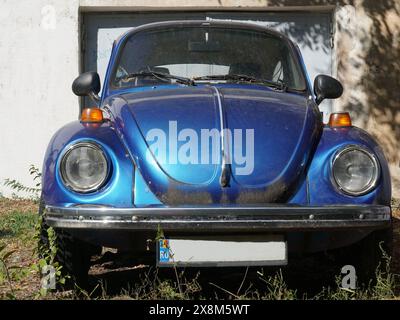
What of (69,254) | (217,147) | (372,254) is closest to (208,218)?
(217,147)

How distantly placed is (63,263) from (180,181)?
0.78 meters

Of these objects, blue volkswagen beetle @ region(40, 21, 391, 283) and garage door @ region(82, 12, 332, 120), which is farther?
garage door @ region(82, 12, 332, 120)

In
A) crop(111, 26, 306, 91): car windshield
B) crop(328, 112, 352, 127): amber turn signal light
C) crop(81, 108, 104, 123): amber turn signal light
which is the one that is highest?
crop(111, 26, 306, 91): car windshield

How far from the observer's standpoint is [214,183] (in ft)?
12.1

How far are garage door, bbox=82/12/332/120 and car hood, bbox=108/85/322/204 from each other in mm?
5052

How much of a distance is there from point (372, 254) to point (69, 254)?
165cm

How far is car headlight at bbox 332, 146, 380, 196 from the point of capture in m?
3.71

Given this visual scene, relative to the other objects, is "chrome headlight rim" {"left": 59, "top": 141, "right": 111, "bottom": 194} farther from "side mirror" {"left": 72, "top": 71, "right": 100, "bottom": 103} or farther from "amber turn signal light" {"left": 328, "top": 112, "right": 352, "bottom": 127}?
"amber turn signal light" {"left": 328, "top": 112, "right": 352, "bottom": 127}

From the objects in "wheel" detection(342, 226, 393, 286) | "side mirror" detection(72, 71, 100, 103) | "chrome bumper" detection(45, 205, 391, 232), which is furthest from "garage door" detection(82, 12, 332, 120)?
"chrome bumper" detection(45, 205, 391, 232)

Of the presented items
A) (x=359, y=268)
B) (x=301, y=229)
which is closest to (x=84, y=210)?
(x=301, y=229)

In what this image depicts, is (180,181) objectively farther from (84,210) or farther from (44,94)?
(44,94)

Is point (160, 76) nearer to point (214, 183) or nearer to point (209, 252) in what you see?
point (214, 183)

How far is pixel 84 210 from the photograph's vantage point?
3471mm
